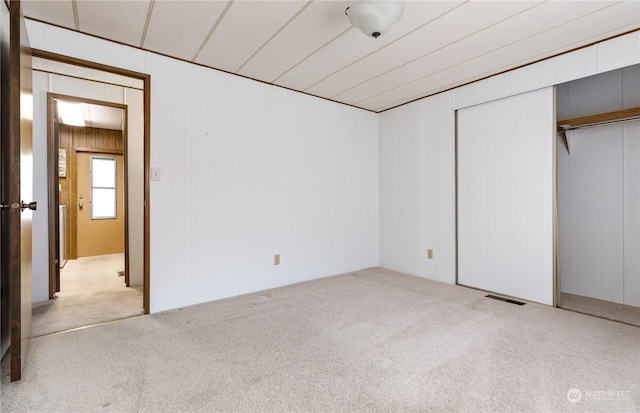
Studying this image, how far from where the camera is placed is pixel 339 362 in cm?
184

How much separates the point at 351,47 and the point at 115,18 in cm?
169

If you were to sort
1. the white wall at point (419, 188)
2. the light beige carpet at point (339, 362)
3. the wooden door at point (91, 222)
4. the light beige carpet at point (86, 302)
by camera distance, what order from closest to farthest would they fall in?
the light beige carpet at point (339, 362) → the light beige carpet at point (86, 302) → the white wall at point (419, 188) → the wooden door at point (91, 222)

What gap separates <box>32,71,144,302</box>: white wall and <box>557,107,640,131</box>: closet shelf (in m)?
4.40

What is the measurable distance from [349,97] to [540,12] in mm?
2056

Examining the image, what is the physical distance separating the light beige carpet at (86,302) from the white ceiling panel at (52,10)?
2188mm

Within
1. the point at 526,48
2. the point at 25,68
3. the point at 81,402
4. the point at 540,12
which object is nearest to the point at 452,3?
the point at 540,12

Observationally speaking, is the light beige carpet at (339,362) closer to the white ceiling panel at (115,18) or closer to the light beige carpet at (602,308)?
the light beige carpet at (602,308)

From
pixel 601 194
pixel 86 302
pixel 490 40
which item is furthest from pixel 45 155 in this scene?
pixel 601 194

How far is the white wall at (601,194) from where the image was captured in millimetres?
2797

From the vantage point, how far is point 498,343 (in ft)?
6.83

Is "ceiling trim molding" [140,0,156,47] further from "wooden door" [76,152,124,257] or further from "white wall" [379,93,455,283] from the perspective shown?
"wooden door" [76,152,124,257]

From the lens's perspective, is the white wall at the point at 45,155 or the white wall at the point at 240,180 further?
the white wall at the point at 45,155

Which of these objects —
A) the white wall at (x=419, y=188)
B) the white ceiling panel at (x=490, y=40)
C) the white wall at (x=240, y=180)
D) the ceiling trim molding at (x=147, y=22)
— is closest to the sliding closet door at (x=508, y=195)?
the white wall at (x=419, y=188)

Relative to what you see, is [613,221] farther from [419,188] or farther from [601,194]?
[419,188]
